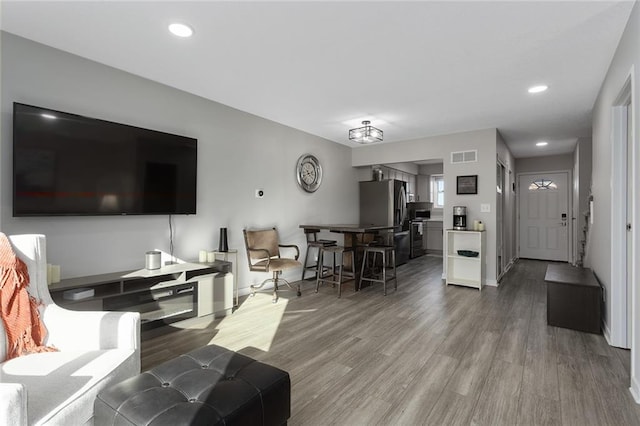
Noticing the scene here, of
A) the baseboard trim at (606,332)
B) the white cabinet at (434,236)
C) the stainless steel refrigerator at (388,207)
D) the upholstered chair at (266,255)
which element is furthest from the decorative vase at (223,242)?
the white cabinet at (434,236)

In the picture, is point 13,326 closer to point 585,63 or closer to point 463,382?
point 463,382

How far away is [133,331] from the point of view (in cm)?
168

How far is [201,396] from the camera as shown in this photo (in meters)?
1.28

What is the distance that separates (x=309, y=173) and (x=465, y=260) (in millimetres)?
2956

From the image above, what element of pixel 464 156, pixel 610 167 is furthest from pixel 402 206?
pixel 610 167

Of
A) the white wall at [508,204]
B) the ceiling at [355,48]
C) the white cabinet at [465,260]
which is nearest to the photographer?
the ceiling at [355,48]

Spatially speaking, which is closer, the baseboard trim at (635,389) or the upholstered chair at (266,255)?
the baseboard trim at (635,389)

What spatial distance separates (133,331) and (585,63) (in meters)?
4.11

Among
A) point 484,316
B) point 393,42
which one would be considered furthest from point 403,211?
point 393,42

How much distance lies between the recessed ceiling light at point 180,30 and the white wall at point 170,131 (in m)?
1.07

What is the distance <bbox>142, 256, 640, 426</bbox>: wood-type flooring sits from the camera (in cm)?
180

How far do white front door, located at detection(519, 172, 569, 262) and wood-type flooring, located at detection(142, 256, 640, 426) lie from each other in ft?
12.5

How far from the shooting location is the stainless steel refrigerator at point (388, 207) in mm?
6206

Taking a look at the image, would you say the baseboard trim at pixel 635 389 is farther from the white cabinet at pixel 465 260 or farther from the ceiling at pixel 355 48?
the white cabinet at pixel 465 260
